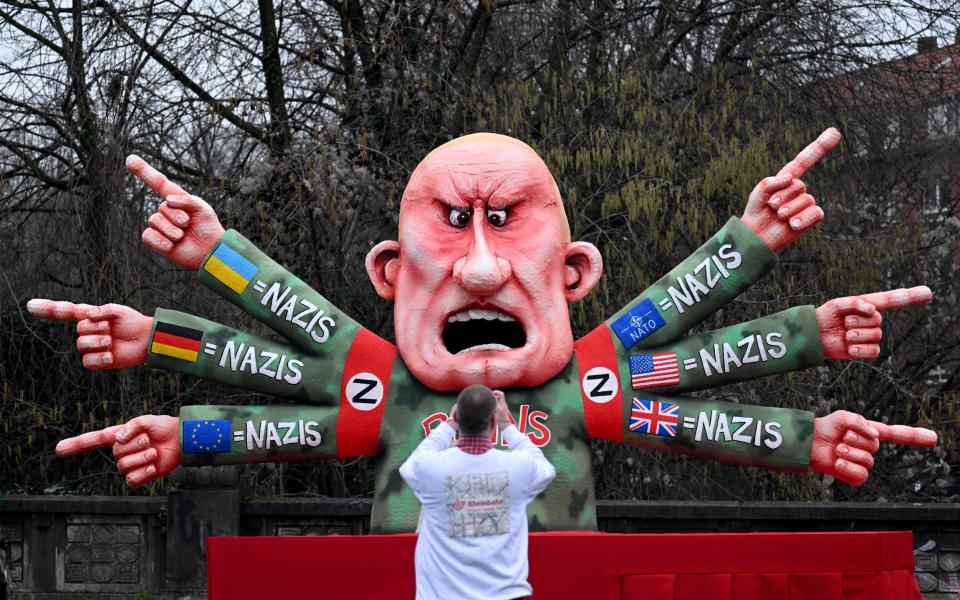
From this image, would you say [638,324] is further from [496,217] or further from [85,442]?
[85,442]

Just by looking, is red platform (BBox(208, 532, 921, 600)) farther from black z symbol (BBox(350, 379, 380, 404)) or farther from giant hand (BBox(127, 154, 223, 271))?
giant hand (BBox(127, 154, 223, 271))

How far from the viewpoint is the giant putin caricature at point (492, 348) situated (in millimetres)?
5469

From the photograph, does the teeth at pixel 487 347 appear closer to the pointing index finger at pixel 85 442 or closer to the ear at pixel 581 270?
the ear at pixel 581 270

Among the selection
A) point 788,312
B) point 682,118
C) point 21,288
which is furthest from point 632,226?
point 21,288

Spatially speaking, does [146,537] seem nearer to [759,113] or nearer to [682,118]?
[682,118]

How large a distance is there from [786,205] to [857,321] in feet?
1.99

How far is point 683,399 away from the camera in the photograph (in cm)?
564

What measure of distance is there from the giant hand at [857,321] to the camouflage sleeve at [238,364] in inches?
87.3

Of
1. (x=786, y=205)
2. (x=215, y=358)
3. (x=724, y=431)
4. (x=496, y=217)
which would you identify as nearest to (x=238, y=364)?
(x=215, y=358)

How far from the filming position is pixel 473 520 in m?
3.88

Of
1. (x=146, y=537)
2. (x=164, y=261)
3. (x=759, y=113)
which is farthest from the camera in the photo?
(x=164, y=261)

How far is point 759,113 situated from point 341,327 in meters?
5.19

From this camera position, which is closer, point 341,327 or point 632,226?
point 341,327

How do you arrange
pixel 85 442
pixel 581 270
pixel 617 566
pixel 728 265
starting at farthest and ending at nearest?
1. pixel 581 270
2. pixel 728 265
3. pixel 85 442
4. pixel 617 566
